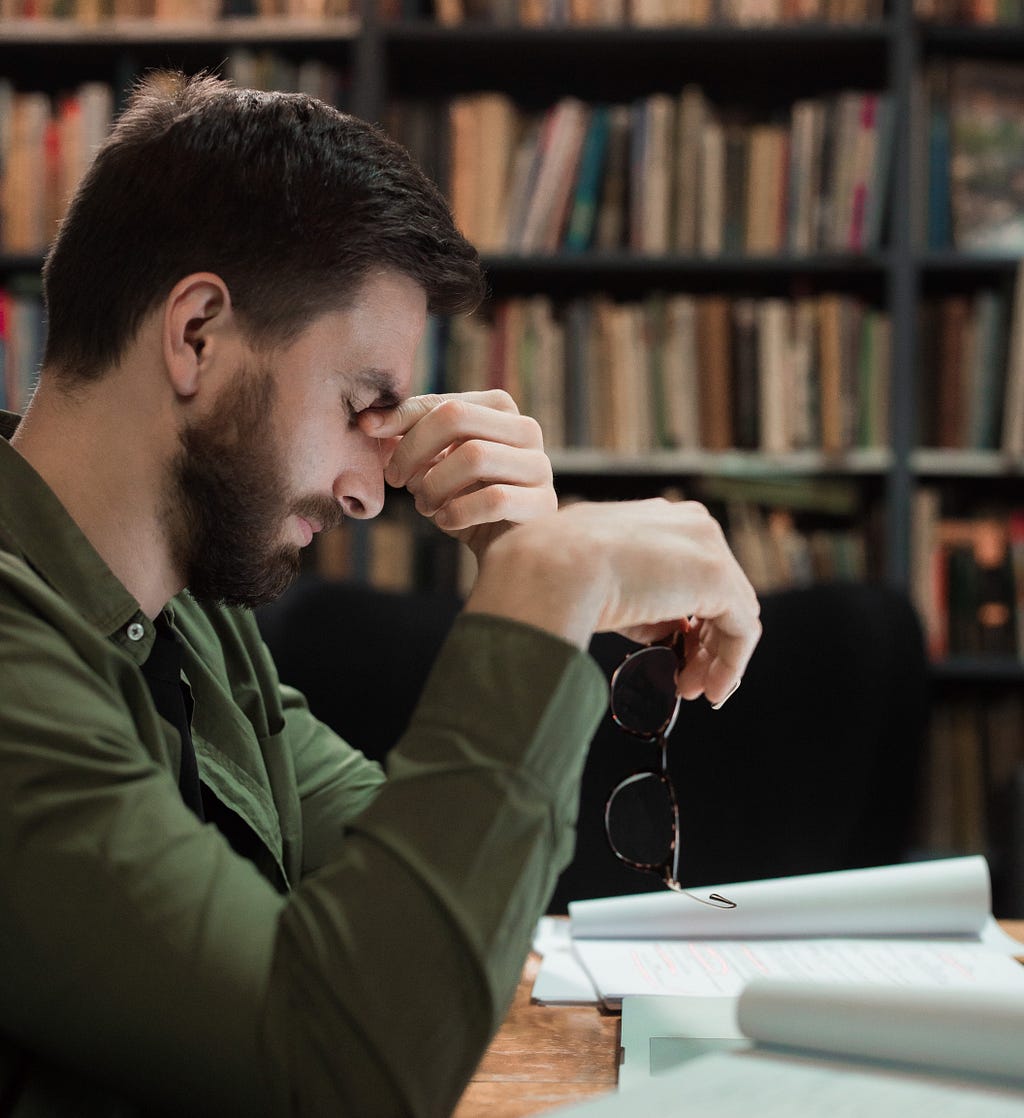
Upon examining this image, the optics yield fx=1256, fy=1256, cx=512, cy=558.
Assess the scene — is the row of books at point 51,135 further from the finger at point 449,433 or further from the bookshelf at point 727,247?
the finger at point 449,433

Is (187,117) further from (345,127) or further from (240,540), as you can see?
(240,540)

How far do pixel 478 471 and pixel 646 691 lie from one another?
23cm

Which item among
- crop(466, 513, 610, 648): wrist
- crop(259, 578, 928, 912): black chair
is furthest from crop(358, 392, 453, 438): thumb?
crop(259, 578, 928, 912): black chair

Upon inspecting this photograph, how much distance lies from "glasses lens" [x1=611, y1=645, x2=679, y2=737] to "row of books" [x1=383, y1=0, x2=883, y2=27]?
6.30 ft

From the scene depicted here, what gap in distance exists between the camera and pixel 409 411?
971 millimetres

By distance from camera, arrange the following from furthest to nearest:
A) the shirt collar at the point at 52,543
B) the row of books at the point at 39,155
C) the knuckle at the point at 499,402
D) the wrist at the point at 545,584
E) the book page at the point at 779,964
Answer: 1. the row of books at the point at 39,155
2. the knuckle at the point at 499,402
3. the book page at the point at 779,964
4. the shirt collar at the point at 52,543
5. the wrist at the point at 545,584

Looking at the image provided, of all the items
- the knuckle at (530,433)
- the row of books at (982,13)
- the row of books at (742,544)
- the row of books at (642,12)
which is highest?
the row of books at (642,12)

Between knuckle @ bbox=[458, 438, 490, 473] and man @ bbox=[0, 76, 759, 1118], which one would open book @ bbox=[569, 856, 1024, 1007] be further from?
knuckle @ bbox=[458, 438, 490, 473]

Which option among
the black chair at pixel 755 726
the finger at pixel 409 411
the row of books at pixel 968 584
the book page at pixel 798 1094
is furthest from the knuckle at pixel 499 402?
the row of books at pixel 968 584

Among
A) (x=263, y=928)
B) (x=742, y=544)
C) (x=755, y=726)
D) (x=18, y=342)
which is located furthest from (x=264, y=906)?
(x=18, y=342)

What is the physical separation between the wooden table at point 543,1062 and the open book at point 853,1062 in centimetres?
9

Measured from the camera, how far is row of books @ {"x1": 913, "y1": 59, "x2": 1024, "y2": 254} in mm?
2514

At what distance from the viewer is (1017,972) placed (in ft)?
3.23

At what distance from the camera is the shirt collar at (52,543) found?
0.82 metres
